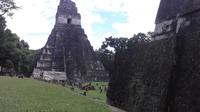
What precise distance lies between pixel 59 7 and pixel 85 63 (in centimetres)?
945

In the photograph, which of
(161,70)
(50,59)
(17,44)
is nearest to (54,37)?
(50,59)

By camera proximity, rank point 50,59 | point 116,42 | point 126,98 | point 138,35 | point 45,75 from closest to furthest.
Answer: point 126,98 < point 45,75 < point 50,59 < point 138,35 < point 116,42

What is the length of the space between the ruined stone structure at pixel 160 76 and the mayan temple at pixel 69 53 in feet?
103

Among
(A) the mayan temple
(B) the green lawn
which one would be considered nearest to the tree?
(B) the green lawn

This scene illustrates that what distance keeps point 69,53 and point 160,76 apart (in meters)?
43.9

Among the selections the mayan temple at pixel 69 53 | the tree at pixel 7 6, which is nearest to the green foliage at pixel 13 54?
the mayan temple at pixel 69 53

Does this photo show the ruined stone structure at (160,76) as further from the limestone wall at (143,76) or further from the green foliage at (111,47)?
the green foliage at (111,47)

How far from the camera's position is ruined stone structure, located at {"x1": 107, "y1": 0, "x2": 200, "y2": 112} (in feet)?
42.5

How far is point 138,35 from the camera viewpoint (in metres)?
60.6

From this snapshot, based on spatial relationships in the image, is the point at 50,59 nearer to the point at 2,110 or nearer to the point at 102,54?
the point at 102,54

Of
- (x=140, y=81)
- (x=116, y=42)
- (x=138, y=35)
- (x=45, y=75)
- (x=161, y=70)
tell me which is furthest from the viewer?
(x=116, y=42)

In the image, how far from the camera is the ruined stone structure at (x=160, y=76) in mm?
12945

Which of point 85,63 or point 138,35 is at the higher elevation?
point 138,35

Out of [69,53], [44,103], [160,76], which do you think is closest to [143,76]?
[160,76]
